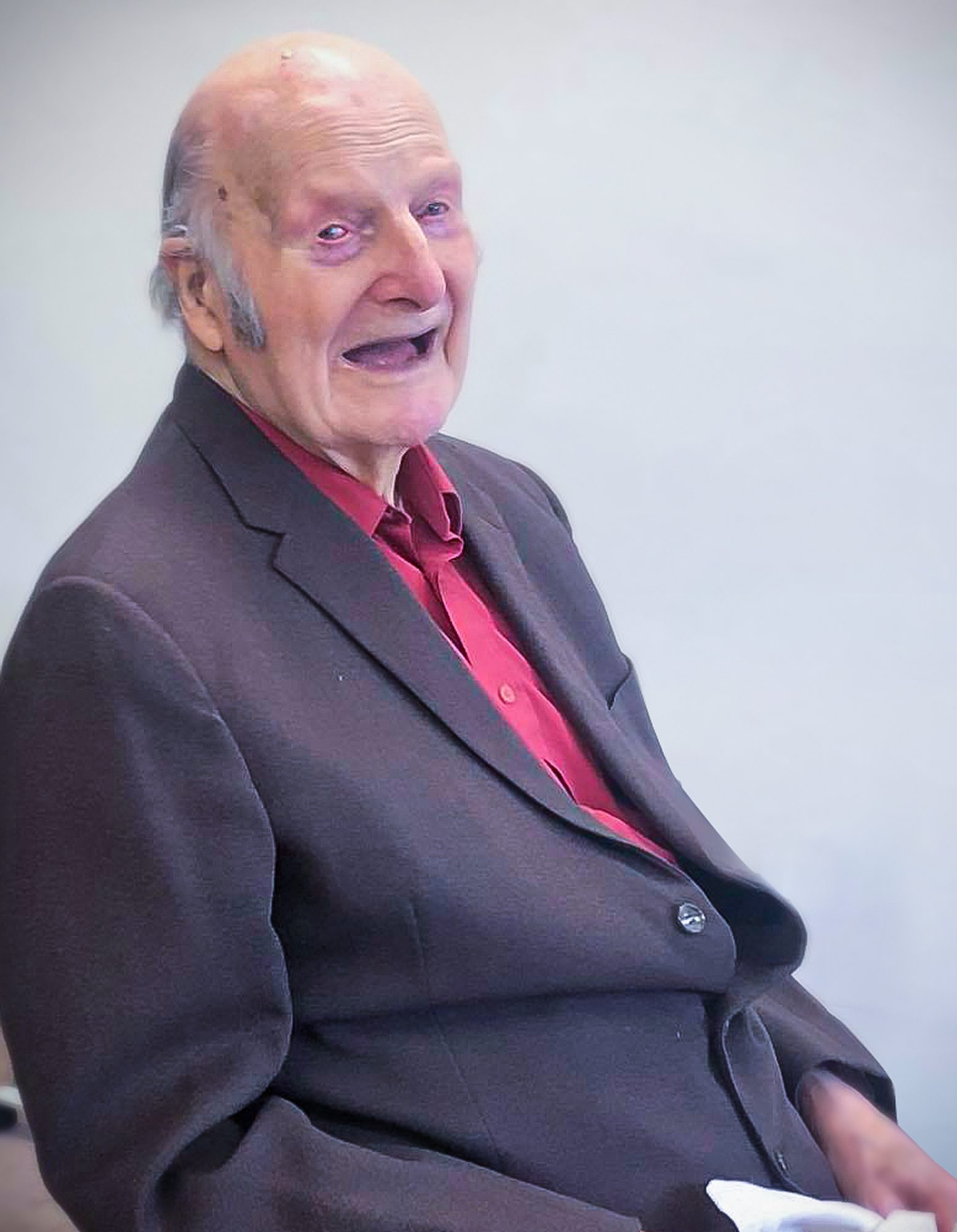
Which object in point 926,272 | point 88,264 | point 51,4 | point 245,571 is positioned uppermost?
point 51,4

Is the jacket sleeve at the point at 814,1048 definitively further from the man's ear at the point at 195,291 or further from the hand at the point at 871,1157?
the man's ear at the point at 195,291

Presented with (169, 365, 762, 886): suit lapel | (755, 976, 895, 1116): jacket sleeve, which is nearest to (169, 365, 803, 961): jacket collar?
(169, 365, 762, 886): suit lapel

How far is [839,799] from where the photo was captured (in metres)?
1.56

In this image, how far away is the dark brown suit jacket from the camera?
0.83 meters

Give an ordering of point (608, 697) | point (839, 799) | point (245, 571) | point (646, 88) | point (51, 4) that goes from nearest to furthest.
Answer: point (245, 571) < point (608, 697) < point (51, 4) < point (646, 88) < point (839, 799)

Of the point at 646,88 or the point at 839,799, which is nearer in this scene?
the point at 646,88

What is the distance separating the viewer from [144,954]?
829 mm

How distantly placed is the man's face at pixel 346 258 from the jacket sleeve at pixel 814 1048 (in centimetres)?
55

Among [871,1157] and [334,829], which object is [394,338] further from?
[871,1157]

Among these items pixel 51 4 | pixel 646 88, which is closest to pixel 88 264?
pixel 51 4

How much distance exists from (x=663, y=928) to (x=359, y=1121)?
23cm

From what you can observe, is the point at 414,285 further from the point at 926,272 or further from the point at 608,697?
the point at 926,272

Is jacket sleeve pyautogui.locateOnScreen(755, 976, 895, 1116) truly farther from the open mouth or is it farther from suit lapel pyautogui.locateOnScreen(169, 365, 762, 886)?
the open mouth

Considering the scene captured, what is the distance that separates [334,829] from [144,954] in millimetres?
127
